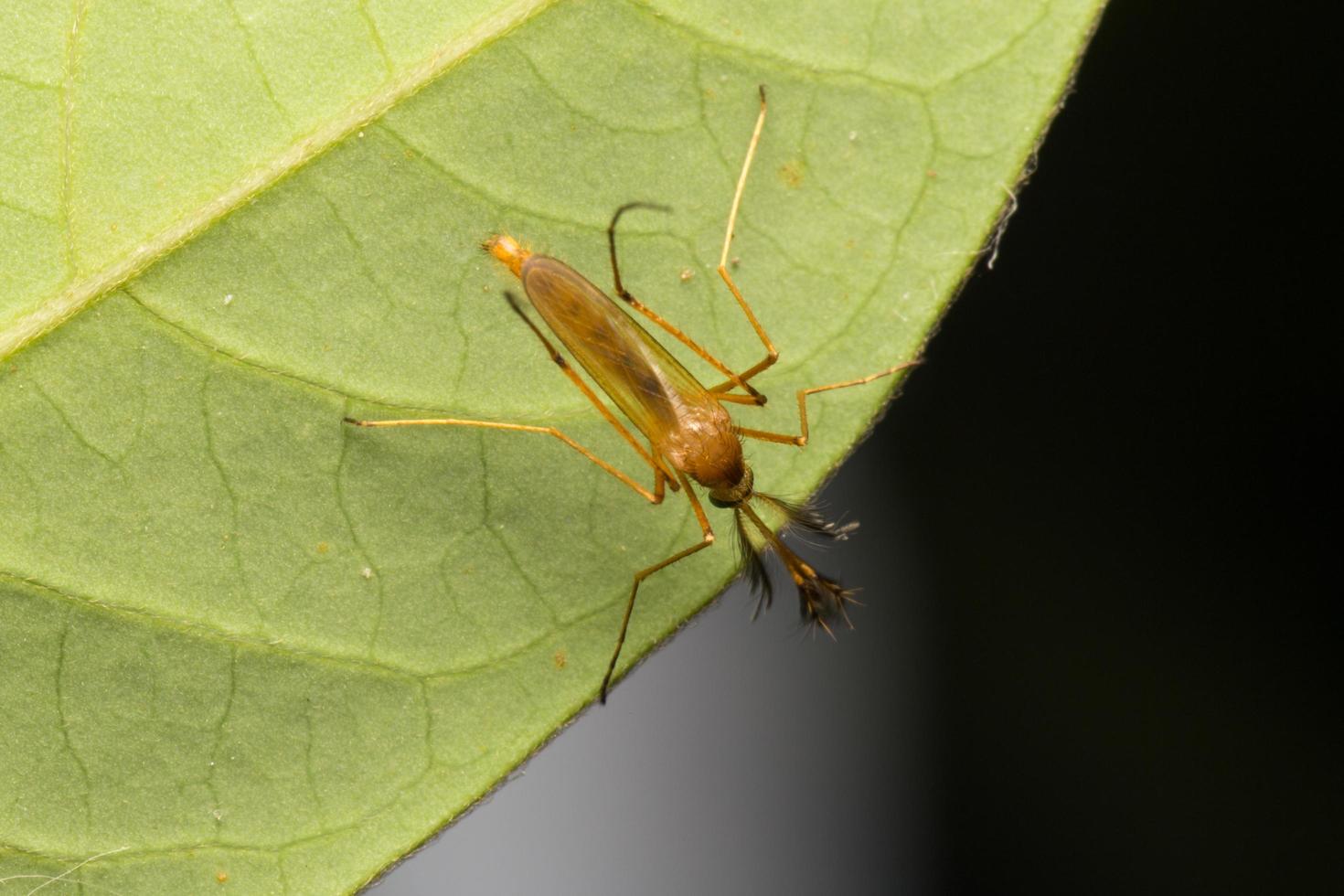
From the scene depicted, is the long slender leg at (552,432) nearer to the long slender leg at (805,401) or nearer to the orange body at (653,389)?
the orange body at (653,389)

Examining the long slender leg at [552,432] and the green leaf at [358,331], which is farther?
the long slender leg at [552,432]

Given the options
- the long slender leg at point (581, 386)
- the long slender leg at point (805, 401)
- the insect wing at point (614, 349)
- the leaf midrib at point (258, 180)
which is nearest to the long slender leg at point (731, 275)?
the long slender leg at point (805, 401)

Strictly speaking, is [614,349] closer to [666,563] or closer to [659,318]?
[659,318]

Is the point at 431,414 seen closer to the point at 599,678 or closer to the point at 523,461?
the point at 523,461

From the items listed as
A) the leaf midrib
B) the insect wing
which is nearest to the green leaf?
the leaf midrib

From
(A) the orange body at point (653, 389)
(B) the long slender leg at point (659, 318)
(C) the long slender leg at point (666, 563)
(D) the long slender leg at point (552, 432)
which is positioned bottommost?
(C) the long slender leg at point (666, 563)

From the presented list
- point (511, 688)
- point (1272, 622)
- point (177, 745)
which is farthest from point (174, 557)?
point (1272, 622)

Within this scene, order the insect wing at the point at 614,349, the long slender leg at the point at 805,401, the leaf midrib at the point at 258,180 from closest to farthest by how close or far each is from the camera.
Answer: the leaf midrib at the point at 258,180, the long slender leg at the point at 805,401, the insect wing at the point at 614,349

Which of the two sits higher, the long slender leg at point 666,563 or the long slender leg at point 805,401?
the long slender leg at point 805,401
